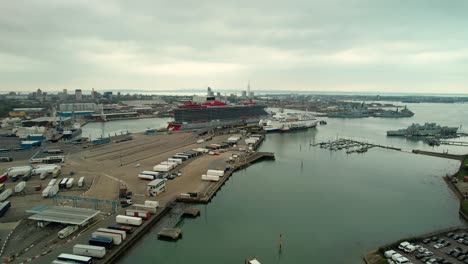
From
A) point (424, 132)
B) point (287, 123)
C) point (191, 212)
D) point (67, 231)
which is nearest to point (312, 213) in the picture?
point (191, 212)

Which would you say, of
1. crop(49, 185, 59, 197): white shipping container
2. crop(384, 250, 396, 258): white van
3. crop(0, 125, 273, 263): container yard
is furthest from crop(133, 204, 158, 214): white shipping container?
crop(384, 250, 396, 258): white van

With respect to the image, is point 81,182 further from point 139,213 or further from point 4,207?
point 139,213

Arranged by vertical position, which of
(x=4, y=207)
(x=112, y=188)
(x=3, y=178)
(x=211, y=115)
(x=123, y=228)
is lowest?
(x=123, y=228)

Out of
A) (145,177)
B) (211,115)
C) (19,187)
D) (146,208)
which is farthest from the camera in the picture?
(211,115)

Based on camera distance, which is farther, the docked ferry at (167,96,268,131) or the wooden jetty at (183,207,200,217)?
the docked ferry at (167,96,268,131)

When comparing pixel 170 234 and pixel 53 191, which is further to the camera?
pixel 53 191

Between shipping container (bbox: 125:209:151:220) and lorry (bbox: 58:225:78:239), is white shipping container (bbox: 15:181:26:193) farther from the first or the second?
shipping container (bbox: 125:209:151:220)

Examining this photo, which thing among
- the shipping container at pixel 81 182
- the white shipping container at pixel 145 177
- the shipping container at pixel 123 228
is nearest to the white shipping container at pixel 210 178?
the white shipping container at pixel 145 177
